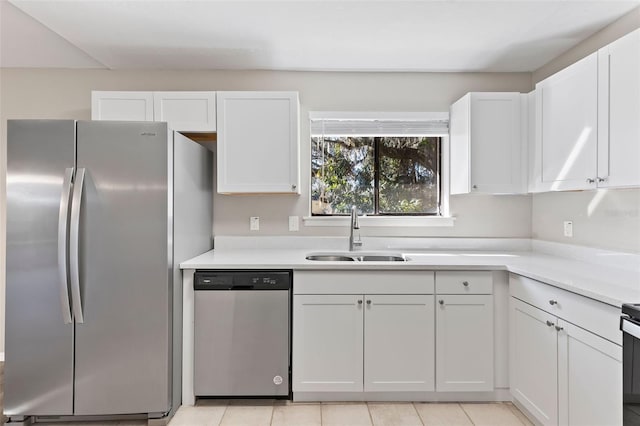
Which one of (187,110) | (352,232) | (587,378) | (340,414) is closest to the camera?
(587,378)

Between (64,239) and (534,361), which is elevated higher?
(64,239)

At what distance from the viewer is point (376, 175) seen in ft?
10.5

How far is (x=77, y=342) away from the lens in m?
2.09

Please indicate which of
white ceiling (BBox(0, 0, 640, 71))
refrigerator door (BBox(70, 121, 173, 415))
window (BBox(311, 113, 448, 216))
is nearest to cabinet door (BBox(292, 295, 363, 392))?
refrigerator door (BBox(70, 121, 173, 415))

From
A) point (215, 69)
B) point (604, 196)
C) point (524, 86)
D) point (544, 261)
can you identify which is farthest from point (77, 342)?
point (524, 86)

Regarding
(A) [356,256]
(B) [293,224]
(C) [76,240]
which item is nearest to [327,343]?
(A) [356,256]

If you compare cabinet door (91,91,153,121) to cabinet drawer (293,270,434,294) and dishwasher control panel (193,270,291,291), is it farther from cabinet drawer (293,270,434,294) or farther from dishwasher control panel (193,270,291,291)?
cabinet drawer (293,270,434,294)

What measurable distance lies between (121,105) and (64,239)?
1.21 m

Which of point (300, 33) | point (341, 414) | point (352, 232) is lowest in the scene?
point (341, 414)

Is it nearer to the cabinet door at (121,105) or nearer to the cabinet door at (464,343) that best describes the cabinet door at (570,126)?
the cabinet door at (464,343)

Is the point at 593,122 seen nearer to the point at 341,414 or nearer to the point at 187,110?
the point at 341,414

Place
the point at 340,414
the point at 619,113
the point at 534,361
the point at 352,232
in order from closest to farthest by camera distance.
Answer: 1. the point at 619,113
2. the point at 534,361
3. the point at 340,414
4. the point at 352,232

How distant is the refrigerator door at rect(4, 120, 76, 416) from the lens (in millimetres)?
2062

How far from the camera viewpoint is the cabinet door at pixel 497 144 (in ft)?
8.79
